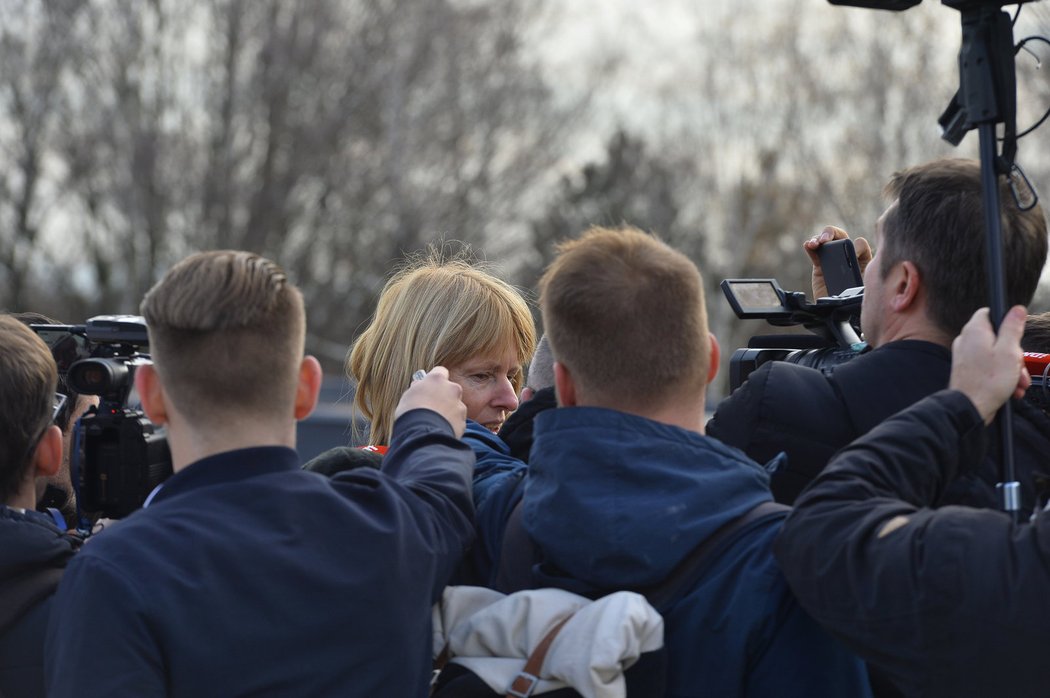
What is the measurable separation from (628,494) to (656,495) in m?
0.05

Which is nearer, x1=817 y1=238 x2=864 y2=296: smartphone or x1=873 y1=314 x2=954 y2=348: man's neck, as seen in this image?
x1=873 y1=314 x2=954 y2=348: man's neck

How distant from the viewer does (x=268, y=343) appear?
7.28ft

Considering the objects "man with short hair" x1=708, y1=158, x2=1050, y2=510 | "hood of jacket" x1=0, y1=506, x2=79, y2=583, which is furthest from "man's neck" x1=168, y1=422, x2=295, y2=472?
"man with short hair" x1=708, y1=158, x2=1050, y2=510

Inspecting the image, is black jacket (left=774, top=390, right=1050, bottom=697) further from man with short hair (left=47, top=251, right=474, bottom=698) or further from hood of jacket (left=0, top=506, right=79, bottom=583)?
hood of jacket (left=0, top=506, right=79, bottom=583)

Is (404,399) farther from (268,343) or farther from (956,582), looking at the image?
(956,582)

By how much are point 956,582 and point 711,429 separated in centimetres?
74

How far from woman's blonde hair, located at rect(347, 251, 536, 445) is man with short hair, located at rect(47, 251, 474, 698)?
83 centimetres

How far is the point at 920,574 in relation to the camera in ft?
6.17

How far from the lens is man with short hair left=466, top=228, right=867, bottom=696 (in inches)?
83.0

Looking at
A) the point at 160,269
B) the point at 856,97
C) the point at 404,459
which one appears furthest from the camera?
the point at 856,97

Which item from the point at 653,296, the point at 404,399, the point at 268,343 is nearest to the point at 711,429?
Result: the point at 653,296

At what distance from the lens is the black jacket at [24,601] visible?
2.29 metres

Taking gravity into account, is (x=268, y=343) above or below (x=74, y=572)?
above

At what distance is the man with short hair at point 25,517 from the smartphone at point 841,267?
6.09 feet
